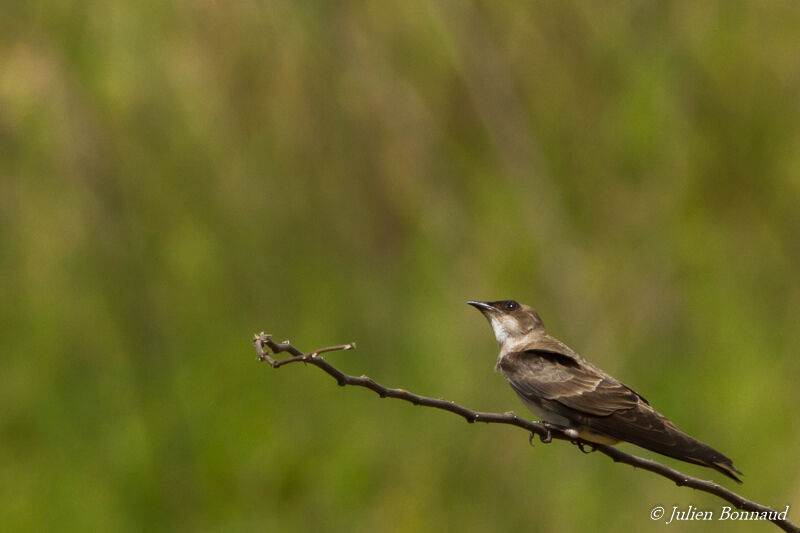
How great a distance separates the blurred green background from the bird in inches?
108

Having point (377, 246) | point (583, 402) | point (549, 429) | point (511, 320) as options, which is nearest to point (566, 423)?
point (583, 402)

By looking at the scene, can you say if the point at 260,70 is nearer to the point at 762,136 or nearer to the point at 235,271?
the point at 235,271

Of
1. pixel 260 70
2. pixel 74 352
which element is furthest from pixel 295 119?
pixel 74 352

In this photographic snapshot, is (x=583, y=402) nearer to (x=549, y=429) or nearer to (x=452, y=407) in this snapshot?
(x=549, y=429)

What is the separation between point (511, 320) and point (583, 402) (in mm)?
1021

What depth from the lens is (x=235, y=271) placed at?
26.2 ft

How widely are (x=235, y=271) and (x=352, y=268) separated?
0.88 meters

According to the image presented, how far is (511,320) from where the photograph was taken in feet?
15.7

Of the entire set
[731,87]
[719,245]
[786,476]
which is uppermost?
[731,87]

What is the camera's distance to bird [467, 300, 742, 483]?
3.50 metres

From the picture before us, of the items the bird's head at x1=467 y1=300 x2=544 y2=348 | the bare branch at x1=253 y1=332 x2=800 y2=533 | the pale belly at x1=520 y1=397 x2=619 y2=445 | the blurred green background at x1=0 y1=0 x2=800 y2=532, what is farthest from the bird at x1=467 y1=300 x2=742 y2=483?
the blurred green background at x1=0 y1=0 x2=800 y2=532

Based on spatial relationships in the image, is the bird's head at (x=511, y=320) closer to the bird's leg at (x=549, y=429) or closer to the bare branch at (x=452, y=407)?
the bird's leg at (x=549, y=429)

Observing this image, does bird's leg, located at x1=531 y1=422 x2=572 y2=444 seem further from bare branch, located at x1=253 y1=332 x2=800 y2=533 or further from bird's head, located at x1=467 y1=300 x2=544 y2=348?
bird's head, located at x1=467 y1=300 x2=544 y2=348

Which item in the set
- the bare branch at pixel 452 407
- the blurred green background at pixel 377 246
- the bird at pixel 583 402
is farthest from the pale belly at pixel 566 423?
the blurred green background at pixel 377 246
